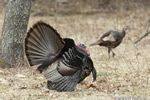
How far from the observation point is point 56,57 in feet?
18.9

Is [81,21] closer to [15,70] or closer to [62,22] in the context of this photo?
[62,22]

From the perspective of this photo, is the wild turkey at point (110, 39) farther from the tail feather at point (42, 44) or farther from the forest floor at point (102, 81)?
the tail feather at point (42, 44)

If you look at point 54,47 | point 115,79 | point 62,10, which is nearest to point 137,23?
point 62,10

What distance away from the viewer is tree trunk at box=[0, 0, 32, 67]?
7109 millimetres

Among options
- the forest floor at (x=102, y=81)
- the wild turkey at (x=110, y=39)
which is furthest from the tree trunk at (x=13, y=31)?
the wild turkey at (x=110, y=39)

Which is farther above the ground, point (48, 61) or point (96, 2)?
point (96, 2)

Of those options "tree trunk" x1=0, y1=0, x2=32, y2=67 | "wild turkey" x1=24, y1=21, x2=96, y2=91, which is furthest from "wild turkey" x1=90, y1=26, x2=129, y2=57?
"wild turkey" x1=24, y1=21, x2=96, y2=91

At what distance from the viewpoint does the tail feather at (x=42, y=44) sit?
5620 millimetres

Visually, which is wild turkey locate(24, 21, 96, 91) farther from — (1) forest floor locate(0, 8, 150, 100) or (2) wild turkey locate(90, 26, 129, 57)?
(2) wild turkey locate(90, 26, 129, 57)

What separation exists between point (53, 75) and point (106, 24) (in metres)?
9.02

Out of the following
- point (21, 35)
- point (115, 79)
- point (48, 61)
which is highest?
point (21, 35)

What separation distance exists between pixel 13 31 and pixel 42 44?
157 centimetres

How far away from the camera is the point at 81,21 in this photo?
15.1m

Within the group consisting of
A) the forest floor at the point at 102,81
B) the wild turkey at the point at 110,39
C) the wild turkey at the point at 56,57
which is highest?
the wild turkey at the point at 110,39
